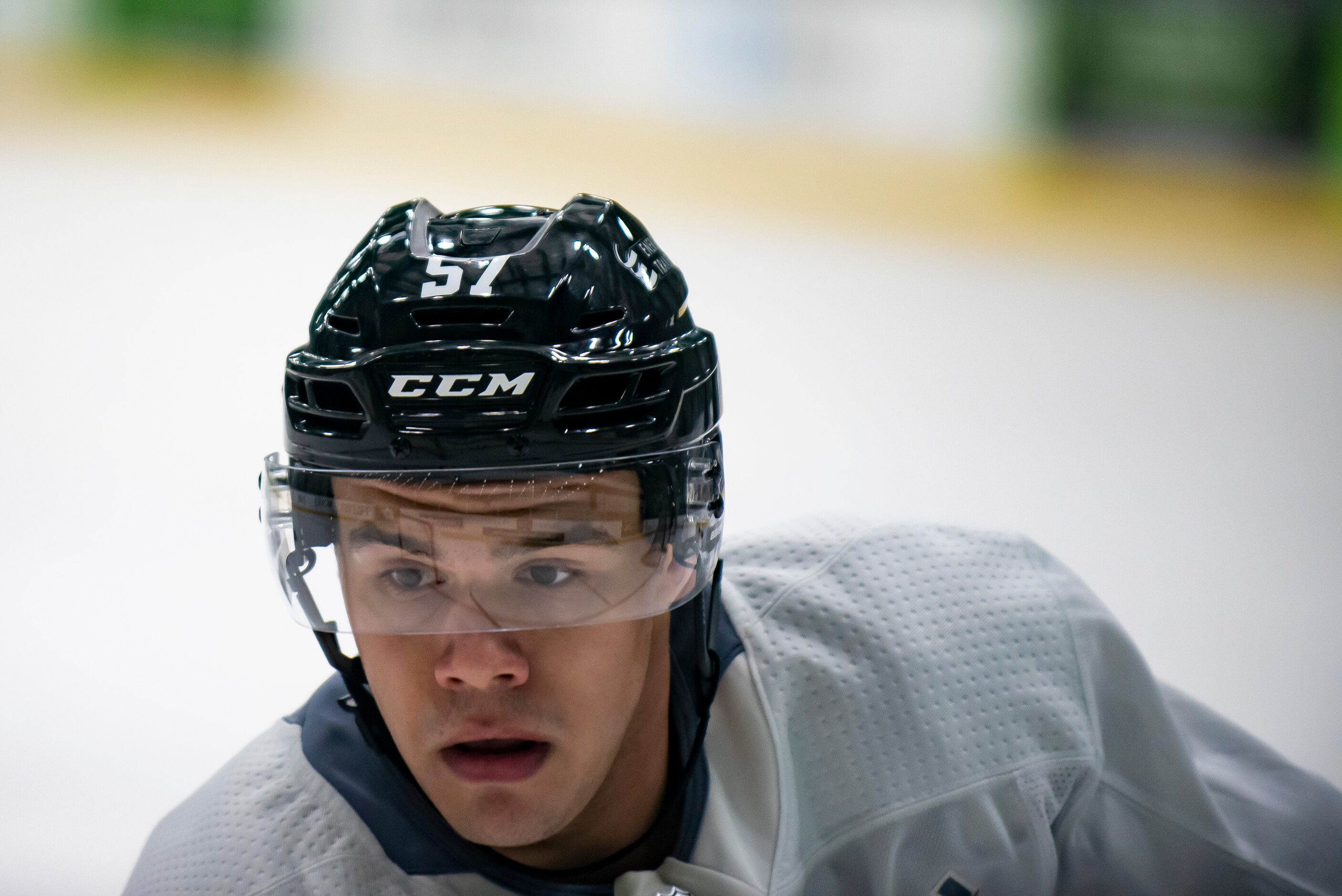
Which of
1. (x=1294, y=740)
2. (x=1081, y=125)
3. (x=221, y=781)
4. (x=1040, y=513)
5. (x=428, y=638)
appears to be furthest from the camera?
(x=1081, y=125)

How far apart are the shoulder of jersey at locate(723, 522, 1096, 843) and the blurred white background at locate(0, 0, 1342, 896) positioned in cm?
15

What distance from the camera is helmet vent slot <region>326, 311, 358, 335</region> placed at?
49.4 inches

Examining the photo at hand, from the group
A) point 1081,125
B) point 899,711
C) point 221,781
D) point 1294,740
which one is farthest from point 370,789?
point 1081,125

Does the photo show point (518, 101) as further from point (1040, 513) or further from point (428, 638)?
point (428, 638)

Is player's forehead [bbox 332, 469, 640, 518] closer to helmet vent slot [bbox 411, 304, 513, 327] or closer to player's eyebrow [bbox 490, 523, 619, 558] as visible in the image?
player's eyebrow [bbox 490, 523, 619, 558]

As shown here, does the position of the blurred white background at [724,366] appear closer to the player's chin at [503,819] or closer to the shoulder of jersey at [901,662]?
the shoulder of jersey at [901,662]

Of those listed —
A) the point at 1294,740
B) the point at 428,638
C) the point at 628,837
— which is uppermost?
the point at 428,638

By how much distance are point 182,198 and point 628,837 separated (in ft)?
15.7

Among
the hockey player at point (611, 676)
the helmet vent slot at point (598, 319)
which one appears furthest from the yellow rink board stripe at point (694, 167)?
the helmet vent slot at point (598, 319)

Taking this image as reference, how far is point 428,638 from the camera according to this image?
4.01 feet

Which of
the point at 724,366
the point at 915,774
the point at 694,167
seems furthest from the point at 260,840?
the point at 694,167

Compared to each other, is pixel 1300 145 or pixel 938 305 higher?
pixel 1300 145

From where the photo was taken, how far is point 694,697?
147 centimetres

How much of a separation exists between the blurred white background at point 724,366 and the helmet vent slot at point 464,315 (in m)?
0.73
